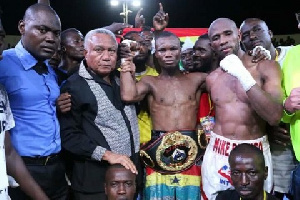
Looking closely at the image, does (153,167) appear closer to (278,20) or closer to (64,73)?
(64,73)

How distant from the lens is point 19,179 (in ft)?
6.40

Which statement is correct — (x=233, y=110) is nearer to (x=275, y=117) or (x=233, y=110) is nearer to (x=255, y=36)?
(x=275, y=117)

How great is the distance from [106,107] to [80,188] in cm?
54

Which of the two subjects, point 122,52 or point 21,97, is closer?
point 21,97

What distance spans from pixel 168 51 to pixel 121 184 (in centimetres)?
112

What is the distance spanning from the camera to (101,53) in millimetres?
2650

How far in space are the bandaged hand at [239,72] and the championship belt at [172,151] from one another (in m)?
0.60

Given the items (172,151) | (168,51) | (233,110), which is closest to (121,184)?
(172,151)

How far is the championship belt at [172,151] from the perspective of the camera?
2.85 m

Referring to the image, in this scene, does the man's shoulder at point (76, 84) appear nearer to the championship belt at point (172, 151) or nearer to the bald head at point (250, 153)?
the championship belt at point (172, 151)

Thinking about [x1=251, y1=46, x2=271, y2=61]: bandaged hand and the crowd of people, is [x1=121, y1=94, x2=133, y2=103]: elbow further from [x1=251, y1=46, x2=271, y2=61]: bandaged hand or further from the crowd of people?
[x1=251, y1=46, x2=271, y2=61]: bandaged hand

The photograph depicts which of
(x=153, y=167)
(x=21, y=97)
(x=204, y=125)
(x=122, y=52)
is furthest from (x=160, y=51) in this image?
(x=21, y=97)

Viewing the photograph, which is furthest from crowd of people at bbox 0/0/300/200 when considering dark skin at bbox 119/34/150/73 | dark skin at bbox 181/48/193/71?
dark skin at bbox 181/48/193/71

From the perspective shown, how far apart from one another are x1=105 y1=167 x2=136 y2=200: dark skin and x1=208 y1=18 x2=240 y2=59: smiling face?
114cm
